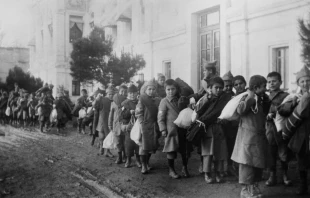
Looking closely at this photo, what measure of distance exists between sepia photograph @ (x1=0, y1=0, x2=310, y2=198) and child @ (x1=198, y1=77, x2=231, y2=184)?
16 millimetres

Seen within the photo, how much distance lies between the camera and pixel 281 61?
11.1 m

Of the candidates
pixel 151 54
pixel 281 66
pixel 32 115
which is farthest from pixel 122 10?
pixel 281 66

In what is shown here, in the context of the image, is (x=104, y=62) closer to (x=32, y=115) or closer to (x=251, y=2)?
(x=32, y=115)

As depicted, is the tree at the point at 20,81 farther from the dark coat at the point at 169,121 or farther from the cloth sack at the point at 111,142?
the dark coat at the point at 169,121

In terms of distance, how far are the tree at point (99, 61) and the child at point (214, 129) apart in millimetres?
9770

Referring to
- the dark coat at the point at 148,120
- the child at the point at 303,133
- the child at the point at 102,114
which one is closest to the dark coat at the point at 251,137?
the child at the point at 303,133

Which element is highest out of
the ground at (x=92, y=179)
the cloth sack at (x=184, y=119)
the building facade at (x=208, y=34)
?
the building facade at (x=208, y=34)

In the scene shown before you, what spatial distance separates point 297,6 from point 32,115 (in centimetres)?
1256

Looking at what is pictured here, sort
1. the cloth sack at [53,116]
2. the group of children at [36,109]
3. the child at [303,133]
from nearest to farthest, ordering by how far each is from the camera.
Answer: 1. the child at [303,133]
2. the cloth sack at [53,116]
3. the group of children at [36,109]

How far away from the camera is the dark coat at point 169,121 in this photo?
20.6 ft

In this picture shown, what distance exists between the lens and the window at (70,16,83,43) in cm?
3048

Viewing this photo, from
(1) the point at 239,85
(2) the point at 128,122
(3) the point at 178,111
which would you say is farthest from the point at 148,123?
(1) the point at 239,85

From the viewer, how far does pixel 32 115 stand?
17516 mm

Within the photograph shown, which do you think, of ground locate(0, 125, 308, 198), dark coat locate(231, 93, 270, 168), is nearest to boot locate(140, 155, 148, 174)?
ground locate(0, 125, 308, 198)
